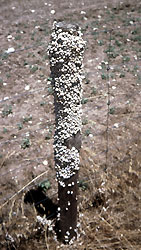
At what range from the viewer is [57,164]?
2533 mm

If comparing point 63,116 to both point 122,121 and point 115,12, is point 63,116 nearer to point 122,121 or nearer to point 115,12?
point 122,121

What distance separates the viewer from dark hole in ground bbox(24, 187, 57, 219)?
3.37 metres

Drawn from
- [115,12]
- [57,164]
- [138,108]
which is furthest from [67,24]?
[115,12]

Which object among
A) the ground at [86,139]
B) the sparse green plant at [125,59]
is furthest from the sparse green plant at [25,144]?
the sparse green plant at [125,59]

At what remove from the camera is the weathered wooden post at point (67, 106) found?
2086 mm

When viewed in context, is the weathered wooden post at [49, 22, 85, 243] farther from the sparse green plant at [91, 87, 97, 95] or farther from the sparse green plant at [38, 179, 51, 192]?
the sparse green plant at [91, 87, 97, 95]

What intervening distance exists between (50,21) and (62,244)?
23.9ft

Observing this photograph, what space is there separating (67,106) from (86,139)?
2.28m

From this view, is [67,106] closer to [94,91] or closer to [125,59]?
[94,91]

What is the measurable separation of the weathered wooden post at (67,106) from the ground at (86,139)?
0.52 m

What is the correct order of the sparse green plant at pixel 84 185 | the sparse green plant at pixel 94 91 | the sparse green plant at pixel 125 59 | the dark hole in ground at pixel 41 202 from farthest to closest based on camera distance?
the sparse green plant at pixel 125 59, the sparse green plant at pixel 94 91, the sparse green plant at pixel 84 185, the dark hole in ground at pixel 41 202

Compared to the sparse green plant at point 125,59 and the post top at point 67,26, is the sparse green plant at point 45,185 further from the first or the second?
the sparse green plant at point 125,59

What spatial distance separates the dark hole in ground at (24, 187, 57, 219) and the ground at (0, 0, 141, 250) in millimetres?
17

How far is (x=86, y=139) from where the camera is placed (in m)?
4.52
